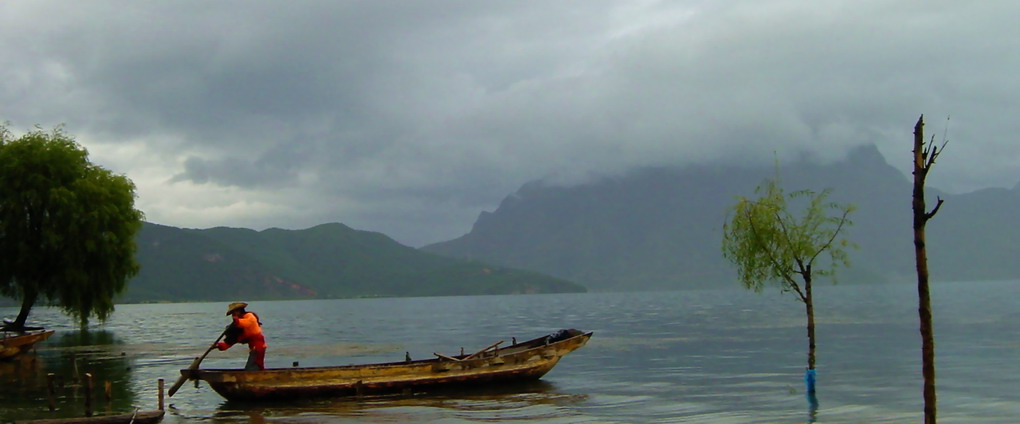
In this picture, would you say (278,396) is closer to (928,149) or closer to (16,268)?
(928,149)

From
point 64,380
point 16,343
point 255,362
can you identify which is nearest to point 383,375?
point 255,362

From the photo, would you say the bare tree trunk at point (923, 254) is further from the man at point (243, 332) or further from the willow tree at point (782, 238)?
the man at point (243, 332)

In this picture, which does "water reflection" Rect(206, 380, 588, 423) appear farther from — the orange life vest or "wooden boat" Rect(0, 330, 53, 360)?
"wooden boat" Rect(0, 330, 53, 360)

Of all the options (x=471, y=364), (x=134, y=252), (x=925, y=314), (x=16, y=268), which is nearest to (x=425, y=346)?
(x=134, y=252)

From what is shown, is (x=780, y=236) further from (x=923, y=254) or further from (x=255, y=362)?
(x=255, y=362)

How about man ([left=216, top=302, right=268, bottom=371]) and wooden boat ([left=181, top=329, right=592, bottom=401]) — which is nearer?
man ([left=216, top=302, right=268, bottom=371])

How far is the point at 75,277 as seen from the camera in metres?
47.4

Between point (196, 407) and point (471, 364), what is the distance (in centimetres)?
962

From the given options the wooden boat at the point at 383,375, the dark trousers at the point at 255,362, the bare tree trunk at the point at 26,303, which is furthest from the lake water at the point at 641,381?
the bare tree trunk at the point at 26,303

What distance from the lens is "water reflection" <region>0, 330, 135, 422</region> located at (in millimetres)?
26609

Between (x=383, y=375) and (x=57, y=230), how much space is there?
27.6 meters

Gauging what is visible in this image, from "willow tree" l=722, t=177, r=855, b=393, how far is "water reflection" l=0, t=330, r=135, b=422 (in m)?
20.3

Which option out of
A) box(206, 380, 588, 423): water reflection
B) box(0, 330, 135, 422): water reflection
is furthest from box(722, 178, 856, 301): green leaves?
box(0, 330, 135, 422): water reflection

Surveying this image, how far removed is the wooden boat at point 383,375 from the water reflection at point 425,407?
335mm
